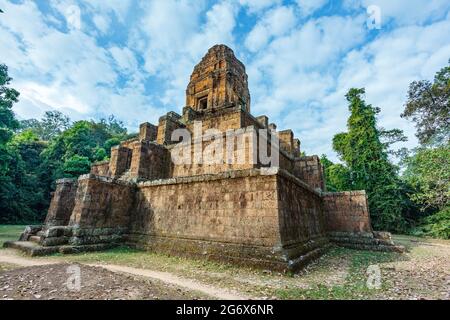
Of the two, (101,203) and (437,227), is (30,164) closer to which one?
(101,203)

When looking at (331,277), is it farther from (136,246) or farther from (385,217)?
(385,217)

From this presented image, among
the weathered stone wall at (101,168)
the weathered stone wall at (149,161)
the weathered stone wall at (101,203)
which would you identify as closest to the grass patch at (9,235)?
the weathered stone wall at (101,203)

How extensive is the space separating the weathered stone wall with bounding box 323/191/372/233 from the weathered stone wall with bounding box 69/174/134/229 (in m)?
9.98

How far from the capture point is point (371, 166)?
70.4ft

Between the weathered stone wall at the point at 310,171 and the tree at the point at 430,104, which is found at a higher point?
the tree at the point at 430,104

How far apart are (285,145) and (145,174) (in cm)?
912

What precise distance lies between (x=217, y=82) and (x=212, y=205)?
12.3 meters

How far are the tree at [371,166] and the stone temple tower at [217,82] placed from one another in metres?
12.6

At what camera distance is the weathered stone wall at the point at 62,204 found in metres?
10.1

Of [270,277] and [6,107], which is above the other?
[6,107]

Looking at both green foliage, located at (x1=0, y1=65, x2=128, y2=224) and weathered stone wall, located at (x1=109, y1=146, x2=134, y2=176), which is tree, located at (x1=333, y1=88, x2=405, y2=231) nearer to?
weathered stone wall, located at (x1=109, y1=146, x2=134, y2=176)

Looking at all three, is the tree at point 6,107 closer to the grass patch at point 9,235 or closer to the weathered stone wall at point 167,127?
the grass patch at point 9,235
